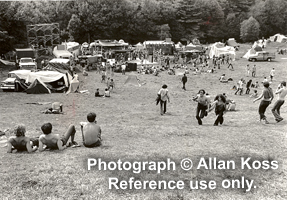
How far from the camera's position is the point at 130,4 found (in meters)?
80.2

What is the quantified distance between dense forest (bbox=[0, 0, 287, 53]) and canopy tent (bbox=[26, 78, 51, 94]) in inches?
1716

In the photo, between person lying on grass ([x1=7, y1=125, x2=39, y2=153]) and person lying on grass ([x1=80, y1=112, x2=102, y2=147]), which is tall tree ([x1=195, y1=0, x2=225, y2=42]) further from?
person lying on grass ([x1=7, y1=125, x2=39, y2=153])

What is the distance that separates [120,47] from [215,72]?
18143 millimetres

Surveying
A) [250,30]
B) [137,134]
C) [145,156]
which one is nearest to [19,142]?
[145,156]

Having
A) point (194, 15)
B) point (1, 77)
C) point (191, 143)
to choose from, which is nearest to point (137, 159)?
point (191, 143)

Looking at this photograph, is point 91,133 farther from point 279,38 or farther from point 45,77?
point 279,38

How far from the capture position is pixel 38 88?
23.7 metres


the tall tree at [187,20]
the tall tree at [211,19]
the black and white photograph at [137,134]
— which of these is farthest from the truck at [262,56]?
the tall tree at [211,19]

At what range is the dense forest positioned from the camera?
74438mm

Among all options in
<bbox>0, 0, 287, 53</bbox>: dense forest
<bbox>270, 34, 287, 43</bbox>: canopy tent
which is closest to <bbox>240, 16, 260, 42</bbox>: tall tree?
<bbox>0, 0, 287, 53</bbox>: dense forest

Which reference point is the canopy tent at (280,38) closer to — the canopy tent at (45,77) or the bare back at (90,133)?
the canopy tent at (45,77)

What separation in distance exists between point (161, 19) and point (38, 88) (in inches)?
2607

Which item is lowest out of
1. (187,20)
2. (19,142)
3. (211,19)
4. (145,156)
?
(145,156)

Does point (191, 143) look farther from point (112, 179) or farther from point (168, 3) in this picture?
point (168, 3)
